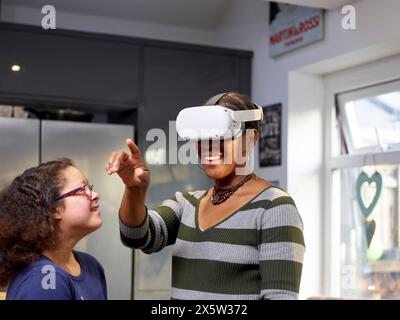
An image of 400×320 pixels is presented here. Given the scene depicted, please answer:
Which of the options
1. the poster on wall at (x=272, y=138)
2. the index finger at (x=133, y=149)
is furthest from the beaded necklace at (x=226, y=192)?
the poster on wall at (x=272, y=138)

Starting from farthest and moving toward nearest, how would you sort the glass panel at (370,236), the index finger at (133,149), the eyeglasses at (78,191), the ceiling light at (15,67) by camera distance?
1. the ceiling light at (15,67)
2. the glass panel at (370,236)
3. the eyeglasses at (78,191)
4. the index finger at (133,149)

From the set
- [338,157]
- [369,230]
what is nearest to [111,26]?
[338,157]

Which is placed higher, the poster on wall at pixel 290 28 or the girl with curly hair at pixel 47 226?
the poster on wall at pixel 290 28

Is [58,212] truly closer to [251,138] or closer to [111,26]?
[251,138]

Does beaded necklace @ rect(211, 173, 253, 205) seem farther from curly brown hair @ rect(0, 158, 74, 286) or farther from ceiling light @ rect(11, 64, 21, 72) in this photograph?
ceiling light @ rect(11, 64, 21, 72)

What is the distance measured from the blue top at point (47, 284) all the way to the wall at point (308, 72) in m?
0.48

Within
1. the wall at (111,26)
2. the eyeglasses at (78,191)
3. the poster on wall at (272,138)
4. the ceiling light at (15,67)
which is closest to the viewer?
the eyeglasses at (78,191)

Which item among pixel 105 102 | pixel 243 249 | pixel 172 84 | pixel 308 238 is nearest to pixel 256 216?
pixel 243 249

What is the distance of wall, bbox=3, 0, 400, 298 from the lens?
3.29 feet

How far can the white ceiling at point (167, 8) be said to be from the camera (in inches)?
40.4

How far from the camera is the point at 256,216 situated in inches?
20.3

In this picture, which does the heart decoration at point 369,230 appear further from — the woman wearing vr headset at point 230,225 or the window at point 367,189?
the woman wearing vr headset at point 230,225

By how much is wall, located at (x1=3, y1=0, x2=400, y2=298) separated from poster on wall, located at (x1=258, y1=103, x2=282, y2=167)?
0.5 inches

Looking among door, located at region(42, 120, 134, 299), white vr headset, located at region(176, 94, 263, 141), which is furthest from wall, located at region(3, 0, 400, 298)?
white vr headset, located at region(176, 94, 263, 141)
